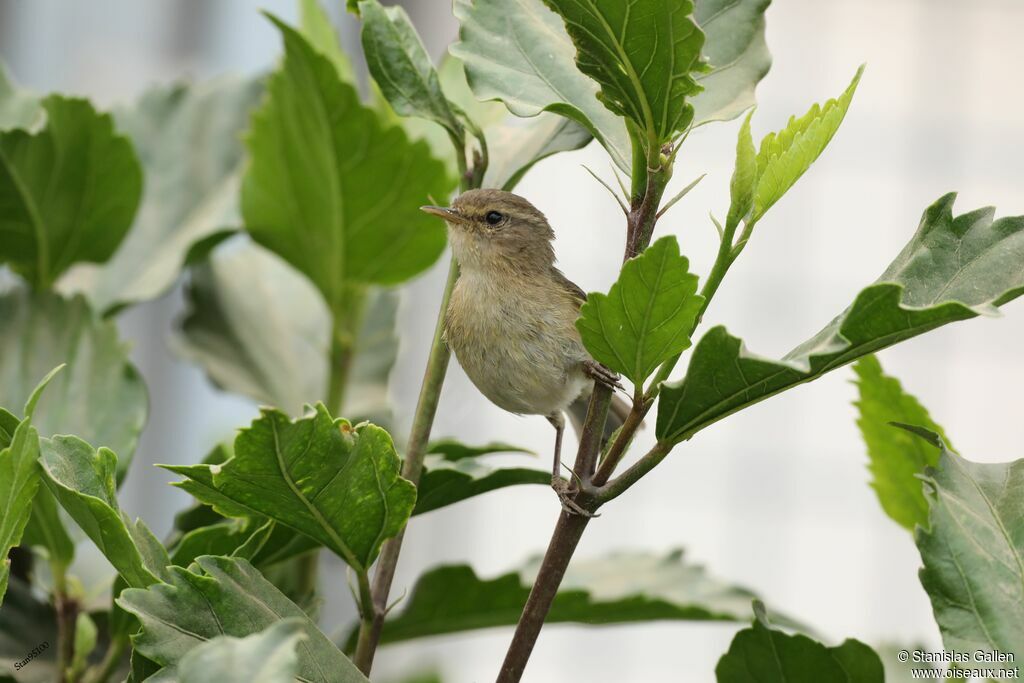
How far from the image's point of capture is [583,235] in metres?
Result: 4.45

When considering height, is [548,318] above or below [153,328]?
below

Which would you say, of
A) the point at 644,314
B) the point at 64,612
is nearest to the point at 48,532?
the point at 64,612

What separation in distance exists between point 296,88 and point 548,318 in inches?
14.1

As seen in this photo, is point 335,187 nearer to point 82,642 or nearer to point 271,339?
point 271,339

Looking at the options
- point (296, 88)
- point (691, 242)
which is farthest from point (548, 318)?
point (691, 242)

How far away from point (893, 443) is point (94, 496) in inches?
22.9

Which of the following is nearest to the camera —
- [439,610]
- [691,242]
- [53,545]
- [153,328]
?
[53,545]

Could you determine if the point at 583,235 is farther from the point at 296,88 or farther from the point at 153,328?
the point at 296,88

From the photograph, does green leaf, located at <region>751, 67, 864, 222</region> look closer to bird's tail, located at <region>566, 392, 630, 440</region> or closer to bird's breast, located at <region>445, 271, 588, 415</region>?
bird's breast, located at <region>445, 271, 588, 415</region>

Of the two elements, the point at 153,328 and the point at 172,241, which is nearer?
the point at 172,241

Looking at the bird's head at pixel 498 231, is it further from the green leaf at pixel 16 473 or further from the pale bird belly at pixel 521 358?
the green leaf at pixel 16 473

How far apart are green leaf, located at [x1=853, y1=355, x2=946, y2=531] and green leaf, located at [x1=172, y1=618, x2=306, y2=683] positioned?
1.61ft

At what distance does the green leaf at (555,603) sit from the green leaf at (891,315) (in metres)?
0.36

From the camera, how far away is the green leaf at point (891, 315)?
1.94ft
